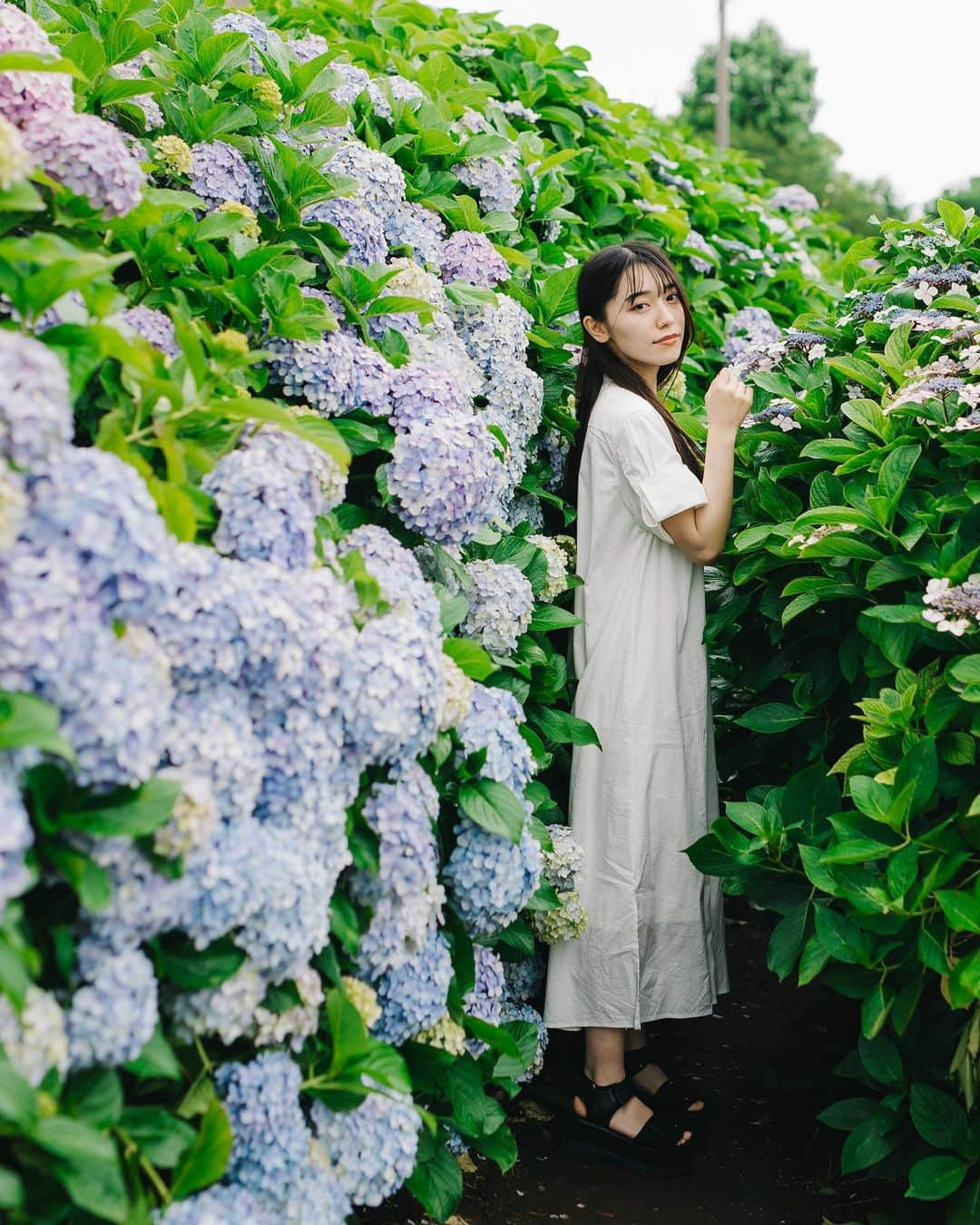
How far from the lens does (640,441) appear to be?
2.59m

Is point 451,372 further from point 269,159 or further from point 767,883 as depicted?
point 767,883

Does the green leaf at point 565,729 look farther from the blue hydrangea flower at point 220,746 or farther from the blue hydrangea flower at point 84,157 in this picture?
the blue hydrangea flower at point 84,157

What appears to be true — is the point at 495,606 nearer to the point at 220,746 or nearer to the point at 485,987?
the point at 485,987

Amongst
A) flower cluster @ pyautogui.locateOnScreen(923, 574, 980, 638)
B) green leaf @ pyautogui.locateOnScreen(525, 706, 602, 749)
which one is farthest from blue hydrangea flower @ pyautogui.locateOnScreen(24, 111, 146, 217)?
flower cluster @ pyautogui.locateOnScreen(923, 574, 980, 638)

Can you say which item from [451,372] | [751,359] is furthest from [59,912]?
[751,359]

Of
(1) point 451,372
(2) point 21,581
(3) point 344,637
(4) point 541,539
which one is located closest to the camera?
(2) point 21,581

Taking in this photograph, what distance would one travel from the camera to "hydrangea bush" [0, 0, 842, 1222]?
128cm

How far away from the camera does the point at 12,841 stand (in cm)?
116

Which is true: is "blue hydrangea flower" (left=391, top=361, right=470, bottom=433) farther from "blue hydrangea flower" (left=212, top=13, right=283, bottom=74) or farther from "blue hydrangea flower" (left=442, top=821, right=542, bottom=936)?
"blue hydrangea flower" (left=212, top=13, right=283, bottom=74)

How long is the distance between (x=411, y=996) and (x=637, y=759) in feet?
3.20

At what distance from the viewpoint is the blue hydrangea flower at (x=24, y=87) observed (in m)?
1.64

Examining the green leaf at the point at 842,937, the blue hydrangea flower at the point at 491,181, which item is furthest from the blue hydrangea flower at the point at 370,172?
the green leaf at the point at 842,937

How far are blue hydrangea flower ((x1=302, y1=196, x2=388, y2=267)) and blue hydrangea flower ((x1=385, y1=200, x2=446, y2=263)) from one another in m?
0.14

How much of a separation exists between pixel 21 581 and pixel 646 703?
1.62 meters
